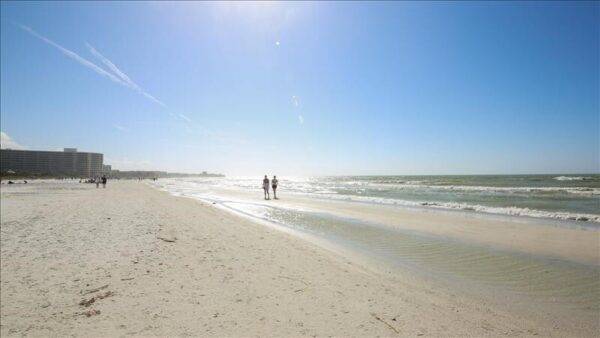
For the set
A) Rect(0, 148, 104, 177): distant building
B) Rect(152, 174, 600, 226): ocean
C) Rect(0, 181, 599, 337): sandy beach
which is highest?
Rect(0, 148, 104, 177): distant building

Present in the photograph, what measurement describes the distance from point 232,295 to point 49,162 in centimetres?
23631

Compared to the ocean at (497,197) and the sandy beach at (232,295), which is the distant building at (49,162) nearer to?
the ocean at (497,197)

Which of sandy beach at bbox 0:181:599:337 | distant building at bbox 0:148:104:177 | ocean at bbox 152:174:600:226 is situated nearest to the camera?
sandy beach at bbox 0:181:599:337

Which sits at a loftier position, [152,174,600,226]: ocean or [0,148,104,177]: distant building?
[0,148,104,177]: distant building

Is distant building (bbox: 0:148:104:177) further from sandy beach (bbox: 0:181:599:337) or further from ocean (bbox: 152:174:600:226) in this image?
sandy beach (bbox: 0:181:599:337)

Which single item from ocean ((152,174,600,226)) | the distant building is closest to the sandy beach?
ocean ((152,174,600,226))

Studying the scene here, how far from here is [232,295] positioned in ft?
15.9

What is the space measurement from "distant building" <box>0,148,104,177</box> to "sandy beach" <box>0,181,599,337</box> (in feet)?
625

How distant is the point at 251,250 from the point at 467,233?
819 centimetres

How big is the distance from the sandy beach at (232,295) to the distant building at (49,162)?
19047 centimetres

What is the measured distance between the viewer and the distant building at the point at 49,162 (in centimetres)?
16625

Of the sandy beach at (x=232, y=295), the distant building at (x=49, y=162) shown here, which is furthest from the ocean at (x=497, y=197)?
the distant building at (x=49, y=162)

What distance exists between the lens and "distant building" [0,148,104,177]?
166 meters

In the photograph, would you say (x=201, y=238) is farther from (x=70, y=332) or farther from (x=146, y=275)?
(x=70, y=332)
